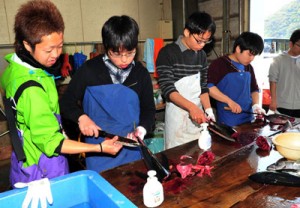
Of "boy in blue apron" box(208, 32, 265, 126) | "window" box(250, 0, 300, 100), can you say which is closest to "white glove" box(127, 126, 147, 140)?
"boy in blue apron" box(208, 32, 265, 126)

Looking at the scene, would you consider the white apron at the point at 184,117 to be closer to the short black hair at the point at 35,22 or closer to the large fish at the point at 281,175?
the large fish at the point at 281,175

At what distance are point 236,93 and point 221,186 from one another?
1.72 meters

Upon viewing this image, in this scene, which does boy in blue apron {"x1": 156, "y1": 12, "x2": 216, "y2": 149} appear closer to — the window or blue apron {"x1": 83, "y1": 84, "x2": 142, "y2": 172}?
blue apron {"x1": 83, "y1": 84, "x2": 142, "y2": 172}

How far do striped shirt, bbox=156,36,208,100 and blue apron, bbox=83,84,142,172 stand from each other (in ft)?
1.85

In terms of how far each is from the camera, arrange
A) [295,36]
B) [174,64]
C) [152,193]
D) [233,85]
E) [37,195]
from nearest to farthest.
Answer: [37,195], [152,193], [174,64], [233,85], [295,36]

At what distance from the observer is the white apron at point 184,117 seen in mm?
2609

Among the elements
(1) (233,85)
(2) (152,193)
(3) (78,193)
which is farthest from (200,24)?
(3) (78,193)

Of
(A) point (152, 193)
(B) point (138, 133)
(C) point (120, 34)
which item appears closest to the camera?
(A) point (152, 193)

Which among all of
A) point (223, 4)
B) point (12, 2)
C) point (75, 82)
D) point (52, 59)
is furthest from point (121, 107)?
point (223, 4)

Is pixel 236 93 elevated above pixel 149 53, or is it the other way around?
pixel 149 53

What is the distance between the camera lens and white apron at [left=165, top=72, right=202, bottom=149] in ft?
8.56

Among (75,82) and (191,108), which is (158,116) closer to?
(191,108)

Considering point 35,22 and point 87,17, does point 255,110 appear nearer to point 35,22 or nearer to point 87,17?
point 35,22

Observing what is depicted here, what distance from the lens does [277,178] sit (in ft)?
4.50
